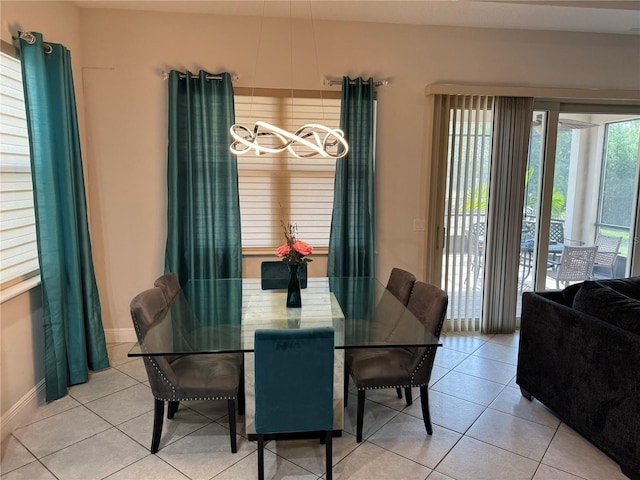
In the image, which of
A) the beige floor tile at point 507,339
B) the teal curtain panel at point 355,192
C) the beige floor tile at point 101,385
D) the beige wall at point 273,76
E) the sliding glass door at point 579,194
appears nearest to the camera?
the beige floor tile at point 101,385

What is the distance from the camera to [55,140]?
9.67 ft

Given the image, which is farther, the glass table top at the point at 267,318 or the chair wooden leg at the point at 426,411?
the chair wooden leg at the point at 426,411

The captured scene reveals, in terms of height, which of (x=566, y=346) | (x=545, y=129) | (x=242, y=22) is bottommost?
(x=566, y=346)

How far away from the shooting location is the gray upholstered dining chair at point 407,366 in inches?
96.7

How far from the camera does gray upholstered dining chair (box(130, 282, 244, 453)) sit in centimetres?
225

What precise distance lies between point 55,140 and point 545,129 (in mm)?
4319

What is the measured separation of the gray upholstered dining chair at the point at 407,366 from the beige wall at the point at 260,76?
1.60m

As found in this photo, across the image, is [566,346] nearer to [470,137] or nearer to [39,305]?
[470,137]

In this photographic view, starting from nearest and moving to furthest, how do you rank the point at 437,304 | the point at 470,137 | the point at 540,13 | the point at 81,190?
1. the point at 437,304
2. the point at 81,190
3. the point at 540,13
4. the point at 470,137

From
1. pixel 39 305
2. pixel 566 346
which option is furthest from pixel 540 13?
pixel 39 305

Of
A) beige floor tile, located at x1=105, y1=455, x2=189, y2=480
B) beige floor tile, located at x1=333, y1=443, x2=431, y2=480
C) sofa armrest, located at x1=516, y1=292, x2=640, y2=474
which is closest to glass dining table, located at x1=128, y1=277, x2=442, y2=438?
beige floor tile, located at x1=333, y1=443, x2=431, y2=480

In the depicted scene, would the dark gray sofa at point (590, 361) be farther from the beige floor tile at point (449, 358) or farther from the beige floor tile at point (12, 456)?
the beige floor tile at point (12, 456)

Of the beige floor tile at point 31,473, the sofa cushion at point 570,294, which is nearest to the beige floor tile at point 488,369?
the sofa cushion at point 570,294

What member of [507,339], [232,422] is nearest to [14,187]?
[232,422]
